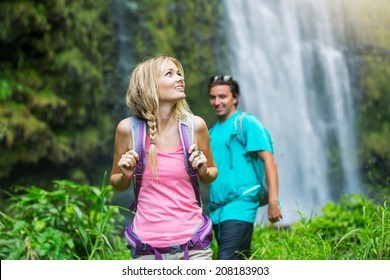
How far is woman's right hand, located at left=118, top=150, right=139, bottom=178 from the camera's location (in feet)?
9.04

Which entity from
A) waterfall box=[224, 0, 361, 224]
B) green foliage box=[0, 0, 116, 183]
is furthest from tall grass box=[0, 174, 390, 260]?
waterfall box=[224, 0, 361, 224]

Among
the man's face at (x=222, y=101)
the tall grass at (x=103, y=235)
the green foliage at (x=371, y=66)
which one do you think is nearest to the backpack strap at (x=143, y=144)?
the tall grass at (x=103, y=235)

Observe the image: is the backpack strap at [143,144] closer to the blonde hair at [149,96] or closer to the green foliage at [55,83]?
the blonde hair at [149,96]

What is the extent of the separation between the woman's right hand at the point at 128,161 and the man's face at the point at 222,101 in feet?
4.84

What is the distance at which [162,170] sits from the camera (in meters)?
2.91

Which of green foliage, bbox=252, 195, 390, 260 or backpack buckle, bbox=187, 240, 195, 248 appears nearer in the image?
backpack buckle, bbox=187, 240, 195, 248

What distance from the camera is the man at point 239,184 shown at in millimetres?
3914

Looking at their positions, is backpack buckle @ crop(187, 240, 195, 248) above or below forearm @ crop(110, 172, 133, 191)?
below

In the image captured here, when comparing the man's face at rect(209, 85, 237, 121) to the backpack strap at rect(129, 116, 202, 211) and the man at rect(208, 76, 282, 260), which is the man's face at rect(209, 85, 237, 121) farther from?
the backpack strap at rect(129, 116, 202, 211)

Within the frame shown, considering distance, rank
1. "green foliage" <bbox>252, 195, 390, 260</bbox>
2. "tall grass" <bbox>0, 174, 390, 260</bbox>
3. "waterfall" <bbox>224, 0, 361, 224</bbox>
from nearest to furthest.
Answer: "green foliage" <bbox>252, 195, 390, 260</bbox>, "tall grass" <bbox>0, 174, 390, 260</bbox>, "waterfall" <bbox>224, 0, 361, 224</bbox>

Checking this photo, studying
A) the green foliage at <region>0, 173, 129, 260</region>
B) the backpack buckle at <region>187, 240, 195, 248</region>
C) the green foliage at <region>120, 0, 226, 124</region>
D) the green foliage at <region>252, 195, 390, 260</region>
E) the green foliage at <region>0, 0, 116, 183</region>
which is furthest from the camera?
the green foliage at <region>120, 0, 226, 124</region>

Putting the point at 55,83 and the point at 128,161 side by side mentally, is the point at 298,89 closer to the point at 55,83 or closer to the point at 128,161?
the point at 55,83

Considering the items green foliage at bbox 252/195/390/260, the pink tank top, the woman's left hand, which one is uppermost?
the woman's left hand
